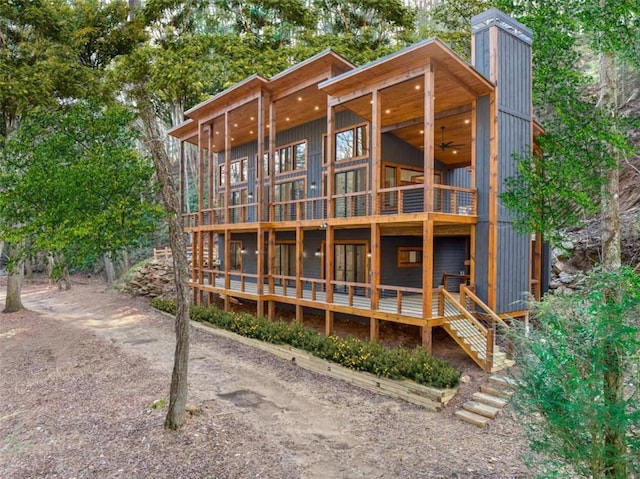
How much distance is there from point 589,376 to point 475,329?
23.8ft

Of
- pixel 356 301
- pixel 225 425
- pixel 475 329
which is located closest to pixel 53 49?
pixel 356 301

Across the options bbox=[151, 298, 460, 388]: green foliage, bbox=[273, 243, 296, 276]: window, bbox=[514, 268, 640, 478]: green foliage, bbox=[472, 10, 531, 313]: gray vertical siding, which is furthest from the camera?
bbox=[273, 243, 296, 276]: window

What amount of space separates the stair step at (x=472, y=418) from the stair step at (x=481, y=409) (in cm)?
7

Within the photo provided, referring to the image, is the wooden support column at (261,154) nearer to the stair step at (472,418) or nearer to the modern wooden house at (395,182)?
the modern wooden house at (395,182)

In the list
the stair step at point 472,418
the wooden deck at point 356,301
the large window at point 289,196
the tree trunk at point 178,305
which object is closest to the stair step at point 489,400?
the stair step at point 472,418

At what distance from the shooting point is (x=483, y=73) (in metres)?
11.3

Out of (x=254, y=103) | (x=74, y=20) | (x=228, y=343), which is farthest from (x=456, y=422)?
(x=74, y=20)

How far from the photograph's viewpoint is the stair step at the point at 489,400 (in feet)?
27.0

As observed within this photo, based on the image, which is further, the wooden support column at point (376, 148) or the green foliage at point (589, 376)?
the wooden support column at point (376, 148)

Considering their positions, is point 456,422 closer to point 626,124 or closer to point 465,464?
point 465,464

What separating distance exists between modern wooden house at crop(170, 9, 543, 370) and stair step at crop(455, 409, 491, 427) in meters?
1.79

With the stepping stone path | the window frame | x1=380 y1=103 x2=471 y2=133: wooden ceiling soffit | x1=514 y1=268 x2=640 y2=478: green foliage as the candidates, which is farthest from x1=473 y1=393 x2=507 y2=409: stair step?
x1=380 y1=103 x2=471 y2=133: wooden ceiling soffit

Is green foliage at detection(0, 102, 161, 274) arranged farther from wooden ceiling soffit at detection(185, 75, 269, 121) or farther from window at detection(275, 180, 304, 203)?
window at detection(275, 180, 304, 203)

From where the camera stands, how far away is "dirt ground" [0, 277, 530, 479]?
5988 mm
